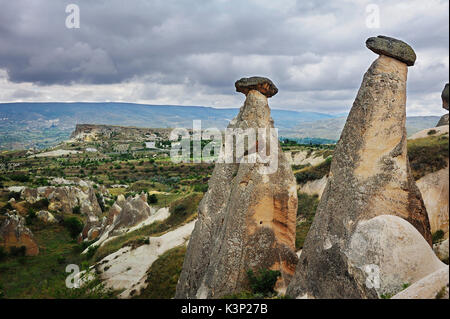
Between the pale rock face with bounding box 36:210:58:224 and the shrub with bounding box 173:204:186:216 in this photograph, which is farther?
the pale rock face with bounding box 36:210:58:224

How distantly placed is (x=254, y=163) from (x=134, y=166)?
3767 inches

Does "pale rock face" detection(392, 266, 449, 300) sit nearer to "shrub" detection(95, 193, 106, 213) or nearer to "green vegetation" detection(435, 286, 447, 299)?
"green vegetation" detection(435, 286, 447, 299)

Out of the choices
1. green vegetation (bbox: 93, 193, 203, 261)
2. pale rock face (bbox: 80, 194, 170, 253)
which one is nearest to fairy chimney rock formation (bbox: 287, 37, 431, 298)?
green vegetation (bbox: 93, 193, 203, 261)

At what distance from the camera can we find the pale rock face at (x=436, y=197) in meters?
17.0

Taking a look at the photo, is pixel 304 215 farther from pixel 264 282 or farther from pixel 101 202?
pixel 101 202

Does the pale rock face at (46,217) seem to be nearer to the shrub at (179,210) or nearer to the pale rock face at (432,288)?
the shrub at (179,210)

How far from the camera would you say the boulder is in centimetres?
3278

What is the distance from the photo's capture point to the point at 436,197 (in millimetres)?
18562

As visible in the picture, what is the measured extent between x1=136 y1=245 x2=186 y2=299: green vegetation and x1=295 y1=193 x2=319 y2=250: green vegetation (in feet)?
24.8

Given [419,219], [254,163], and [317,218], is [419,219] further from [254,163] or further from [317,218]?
[254,163]

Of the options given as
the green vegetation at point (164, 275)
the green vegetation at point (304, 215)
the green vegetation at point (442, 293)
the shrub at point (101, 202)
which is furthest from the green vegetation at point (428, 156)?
the shrub at point (101, 202)

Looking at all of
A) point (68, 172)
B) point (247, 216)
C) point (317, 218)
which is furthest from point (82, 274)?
point (68, 172)

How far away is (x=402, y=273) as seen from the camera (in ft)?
22.9

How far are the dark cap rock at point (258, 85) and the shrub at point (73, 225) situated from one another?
120ft
